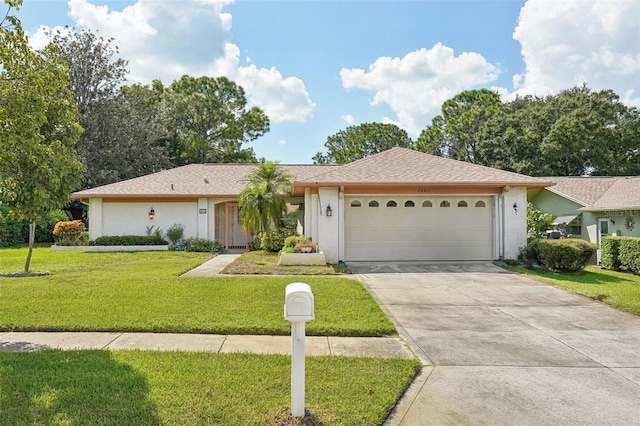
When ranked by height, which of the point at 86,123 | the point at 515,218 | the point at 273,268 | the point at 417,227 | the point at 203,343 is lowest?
the point at 203,343

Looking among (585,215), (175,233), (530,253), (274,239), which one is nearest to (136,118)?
(175,233)

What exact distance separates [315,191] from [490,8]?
773 cm

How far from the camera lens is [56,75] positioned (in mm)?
5871

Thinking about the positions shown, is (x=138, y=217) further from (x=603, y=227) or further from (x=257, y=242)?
(x=603, y=227)

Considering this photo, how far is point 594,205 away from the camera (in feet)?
51.2

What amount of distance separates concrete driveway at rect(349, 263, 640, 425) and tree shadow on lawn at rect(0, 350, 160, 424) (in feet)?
7.73

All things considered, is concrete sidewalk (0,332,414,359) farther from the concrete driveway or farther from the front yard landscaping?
the concrete driveway

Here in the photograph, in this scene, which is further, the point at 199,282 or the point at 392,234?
the point at 392,234

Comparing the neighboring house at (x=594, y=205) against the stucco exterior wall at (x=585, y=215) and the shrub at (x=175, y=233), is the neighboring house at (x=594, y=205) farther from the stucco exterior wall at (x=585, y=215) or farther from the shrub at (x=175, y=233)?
the shrub at (x=175, y=233)

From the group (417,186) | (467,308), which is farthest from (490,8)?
(467,308)

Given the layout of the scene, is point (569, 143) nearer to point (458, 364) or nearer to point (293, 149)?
point (293, 149)

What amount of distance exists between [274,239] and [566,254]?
1000 centimetres

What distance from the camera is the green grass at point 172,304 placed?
5.75 m

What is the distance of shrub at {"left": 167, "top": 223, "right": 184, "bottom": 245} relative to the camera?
1773 centimetres
